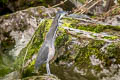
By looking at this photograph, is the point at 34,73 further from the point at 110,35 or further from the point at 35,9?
the point at 35,9

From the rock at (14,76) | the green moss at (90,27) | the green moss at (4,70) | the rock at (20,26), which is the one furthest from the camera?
the rock at (20,26)

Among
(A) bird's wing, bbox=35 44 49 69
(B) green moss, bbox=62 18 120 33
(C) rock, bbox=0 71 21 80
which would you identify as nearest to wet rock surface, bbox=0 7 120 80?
(B) green moss, bbox=62 18 120 33

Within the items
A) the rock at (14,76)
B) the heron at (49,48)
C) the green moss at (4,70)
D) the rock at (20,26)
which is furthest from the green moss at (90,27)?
the rock at (20,26)

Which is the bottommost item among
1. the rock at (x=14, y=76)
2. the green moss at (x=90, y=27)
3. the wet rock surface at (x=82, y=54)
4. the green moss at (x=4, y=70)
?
the green moss at (x=4, y=70)

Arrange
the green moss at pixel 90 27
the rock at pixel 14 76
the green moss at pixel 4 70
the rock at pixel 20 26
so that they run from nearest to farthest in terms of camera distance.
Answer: the green moss at pixel 90 27 < the rock at pixel 14 76 < the green moss at pixel 4 70 < the rock at pixel 20 26

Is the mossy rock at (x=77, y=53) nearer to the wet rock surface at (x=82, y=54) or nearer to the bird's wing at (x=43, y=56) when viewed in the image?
the wet rock surface at (x=82, y=54)

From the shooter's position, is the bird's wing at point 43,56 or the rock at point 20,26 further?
the rock at point 20,26

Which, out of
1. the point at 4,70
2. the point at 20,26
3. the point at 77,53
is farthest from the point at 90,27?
the point at 20,26

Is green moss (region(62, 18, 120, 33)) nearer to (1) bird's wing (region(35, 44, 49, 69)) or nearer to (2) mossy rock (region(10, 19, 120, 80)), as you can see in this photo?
(2) mossy rock (region(10, 19, 120, 80))

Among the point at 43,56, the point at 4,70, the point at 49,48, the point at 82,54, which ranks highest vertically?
the point at 49,48

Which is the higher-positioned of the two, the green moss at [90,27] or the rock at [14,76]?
the green moss at [90,27]

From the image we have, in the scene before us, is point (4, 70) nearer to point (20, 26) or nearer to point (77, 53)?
point (20, 26)

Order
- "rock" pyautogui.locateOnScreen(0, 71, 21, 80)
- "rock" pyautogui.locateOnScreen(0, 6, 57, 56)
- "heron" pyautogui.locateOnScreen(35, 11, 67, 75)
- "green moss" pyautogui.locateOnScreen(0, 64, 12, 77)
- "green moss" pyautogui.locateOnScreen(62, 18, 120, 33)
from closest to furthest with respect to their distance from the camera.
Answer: "heron" pyautogui.locateOnScreen(35, 11, 67, 75)
"green moss" pyautogui.locateOnScreen(62, 18, 120, 33)
"rock" pyautogui.locateOnScreen(0, 71, 21, 80)
"green moss" pyautogui.locateOnScreen(0, 64, 12, 77)
"rock" pyautogui.locateOnScreen(0, 6, 57, 56)
